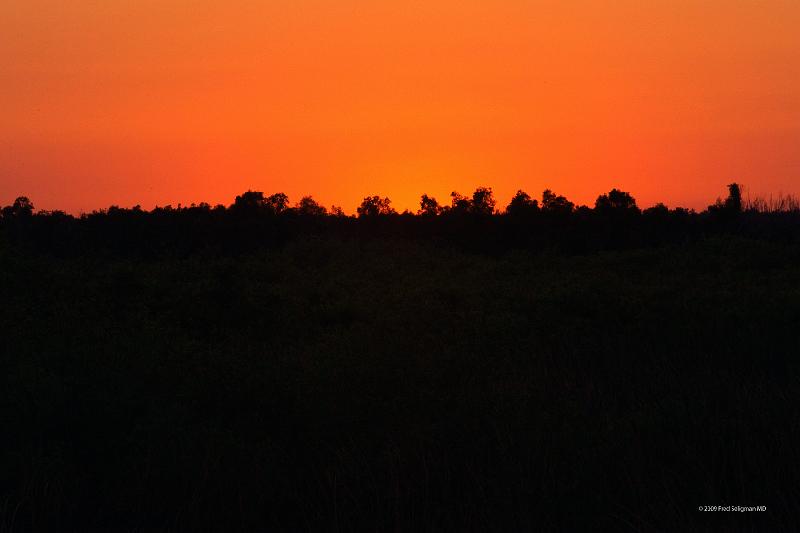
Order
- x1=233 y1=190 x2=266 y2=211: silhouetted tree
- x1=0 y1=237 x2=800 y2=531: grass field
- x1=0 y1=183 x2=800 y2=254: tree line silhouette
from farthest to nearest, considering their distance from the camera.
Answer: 1. x1=233 y1=190 x2=266 y2=211: silhouetted tree
2. x1=0 y1=183 x2=800 y2=254: tree line silhouette
3. x1=0 y1=237 x2=800 y2=531: grass field

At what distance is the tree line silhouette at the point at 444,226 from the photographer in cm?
3591

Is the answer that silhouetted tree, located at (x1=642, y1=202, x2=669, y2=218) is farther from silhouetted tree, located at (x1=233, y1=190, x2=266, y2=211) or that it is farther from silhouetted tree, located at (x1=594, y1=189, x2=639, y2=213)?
silhouetted tree, located at (x1=233, y1=190, x2=266, y2=211)

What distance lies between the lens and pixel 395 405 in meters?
8.89

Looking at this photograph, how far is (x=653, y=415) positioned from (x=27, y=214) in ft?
132

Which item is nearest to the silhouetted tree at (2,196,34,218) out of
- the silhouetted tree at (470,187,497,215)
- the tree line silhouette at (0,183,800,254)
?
the tree line silhouette at (0,183,800,254)

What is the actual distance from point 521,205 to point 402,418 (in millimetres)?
33516

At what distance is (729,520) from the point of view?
16.5 ft

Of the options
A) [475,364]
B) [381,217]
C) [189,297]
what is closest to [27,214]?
[381,217]

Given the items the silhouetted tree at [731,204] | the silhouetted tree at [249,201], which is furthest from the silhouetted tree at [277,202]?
the silhouetted tree at [731,204]

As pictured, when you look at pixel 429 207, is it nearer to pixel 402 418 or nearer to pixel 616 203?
pixel 616 203

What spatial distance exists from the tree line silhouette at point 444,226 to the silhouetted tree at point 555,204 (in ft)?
0.15

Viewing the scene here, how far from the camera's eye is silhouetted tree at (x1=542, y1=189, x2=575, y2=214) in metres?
40.4

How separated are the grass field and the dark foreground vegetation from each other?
0.09 feet

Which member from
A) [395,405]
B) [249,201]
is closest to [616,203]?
[249,201]
